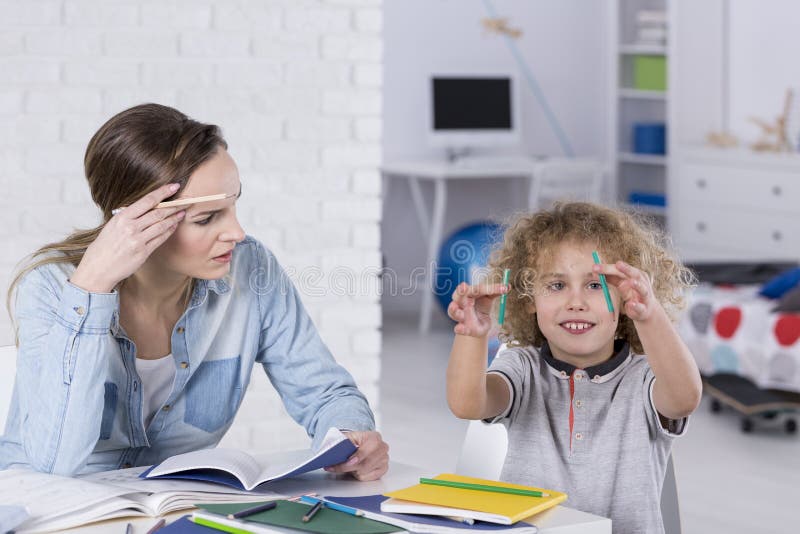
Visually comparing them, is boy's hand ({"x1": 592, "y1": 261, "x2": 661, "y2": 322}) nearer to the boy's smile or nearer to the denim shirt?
the boy's smile

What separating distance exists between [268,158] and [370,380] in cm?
59

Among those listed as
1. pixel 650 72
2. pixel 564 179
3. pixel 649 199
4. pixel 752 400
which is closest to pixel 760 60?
pixel 650 72

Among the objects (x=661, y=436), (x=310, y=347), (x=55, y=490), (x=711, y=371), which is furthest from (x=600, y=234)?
(x=711, y=371)

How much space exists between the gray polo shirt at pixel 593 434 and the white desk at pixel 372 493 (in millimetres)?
191

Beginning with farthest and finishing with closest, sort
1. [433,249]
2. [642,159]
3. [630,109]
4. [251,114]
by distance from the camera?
[630,109], [642,159], [433,249], [251,114]

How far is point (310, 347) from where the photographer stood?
1.69 metres

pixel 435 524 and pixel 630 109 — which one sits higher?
pixel 630 109

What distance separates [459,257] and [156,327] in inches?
156

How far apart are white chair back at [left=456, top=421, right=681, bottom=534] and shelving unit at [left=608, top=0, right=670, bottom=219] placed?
5.05 meters

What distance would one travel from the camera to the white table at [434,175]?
19.2 feet

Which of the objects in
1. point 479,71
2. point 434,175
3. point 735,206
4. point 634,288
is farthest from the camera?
point 479,71

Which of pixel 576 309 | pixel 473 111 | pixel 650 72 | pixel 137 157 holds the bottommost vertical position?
pixel 576 309

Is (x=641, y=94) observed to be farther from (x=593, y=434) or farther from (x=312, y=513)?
(x=312, y=513)

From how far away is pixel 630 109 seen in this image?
6934mm
